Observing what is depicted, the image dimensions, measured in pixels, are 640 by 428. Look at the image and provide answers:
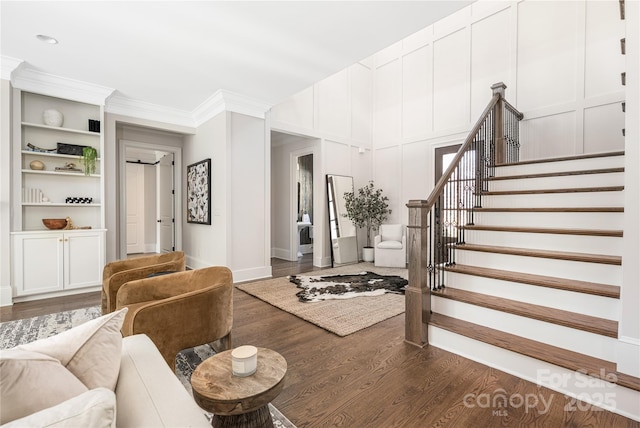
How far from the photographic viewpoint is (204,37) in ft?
9.70

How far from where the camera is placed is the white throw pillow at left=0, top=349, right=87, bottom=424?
2.22 ft

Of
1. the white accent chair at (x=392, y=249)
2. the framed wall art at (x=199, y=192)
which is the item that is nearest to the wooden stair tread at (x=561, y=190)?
the white accent chair at (x=392, y=249)

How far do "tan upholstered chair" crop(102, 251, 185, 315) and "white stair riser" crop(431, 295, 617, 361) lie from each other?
2520 millimetres

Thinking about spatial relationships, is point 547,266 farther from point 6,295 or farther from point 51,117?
point 51,117

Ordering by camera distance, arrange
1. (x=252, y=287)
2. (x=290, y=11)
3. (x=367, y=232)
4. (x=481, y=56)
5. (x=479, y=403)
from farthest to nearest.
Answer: (x=367, y=232) < (x=481, y=56) < (x=252, y=287) < (x=290, y=11) < (x=479, y=403)

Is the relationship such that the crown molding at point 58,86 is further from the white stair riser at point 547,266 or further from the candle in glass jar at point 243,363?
the white stair riser at point 547,266

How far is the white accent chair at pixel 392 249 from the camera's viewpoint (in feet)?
18.4

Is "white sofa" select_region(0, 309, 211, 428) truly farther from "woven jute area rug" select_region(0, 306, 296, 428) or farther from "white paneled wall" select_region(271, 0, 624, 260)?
"white paneled wall" select_region(271, 0, 624, 260)

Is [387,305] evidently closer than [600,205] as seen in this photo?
No

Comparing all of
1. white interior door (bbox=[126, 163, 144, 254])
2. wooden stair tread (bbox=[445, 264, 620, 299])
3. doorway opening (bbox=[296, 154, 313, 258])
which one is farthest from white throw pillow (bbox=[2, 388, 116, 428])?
white interior door (bbox=[126, 163, 144, 254])

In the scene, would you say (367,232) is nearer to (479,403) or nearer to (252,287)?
(252,287)

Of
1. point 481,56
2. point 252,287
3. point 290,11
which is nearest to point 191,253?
point 252,287

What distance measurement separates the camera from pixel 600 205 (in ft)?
9.14

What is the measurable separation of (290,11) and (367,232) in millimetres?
4882
